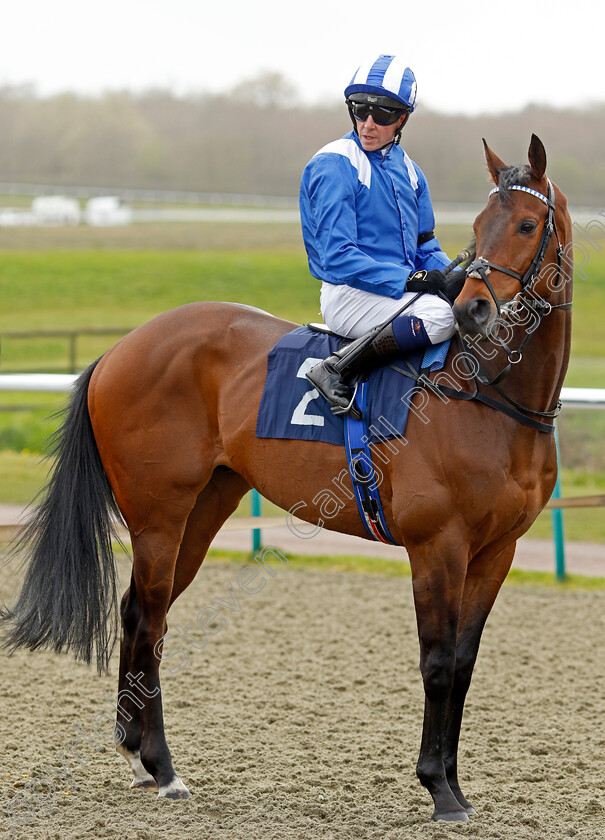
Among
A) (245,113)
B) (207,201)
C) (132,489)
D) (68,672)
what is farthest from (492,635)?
(245,113)

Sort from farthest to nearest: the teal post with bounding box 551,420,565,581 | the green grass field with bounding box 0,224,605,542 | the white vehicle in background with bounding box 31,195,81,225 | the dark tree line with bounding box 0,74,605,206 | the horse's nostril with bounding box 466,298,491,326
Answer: the dark tree line with bounding box 0,74,605,206, the white vehicle in background with bounding box 31,195,81,225, the green grass field with bounding box 0,224,605,542, the teal post with bounding box 551,420,565,581, the horse's nostril with bounding box 466,298,491,326

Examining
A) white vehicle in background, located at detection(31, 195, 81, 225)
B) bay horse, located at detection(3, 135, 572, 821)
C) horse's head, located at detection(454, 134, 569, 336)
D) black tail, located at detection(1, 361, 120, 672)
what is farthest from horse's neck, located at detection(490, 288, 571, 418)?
white vehicle in background, located at detection(31, 195, 81, 225)

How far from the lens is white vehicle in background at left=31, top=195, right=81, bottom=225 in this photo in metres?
29.3

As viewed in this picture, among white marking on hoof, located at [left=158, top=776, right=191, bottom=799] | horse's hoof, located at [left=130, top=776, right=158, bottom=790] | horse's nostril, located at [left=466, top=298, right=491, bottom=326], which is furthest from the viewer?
horse's hoof, located at [left=130, top=776, right=158, bottom=790]

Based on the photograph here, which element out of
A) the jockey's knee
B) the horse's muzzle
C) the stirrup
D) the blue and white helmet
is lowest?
the stirrup

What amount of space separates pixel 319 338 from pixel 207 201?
31.1 meters

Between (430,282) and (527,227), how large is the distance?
456 mm

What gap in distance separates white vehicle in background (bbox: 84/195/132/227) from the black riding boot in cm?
2601

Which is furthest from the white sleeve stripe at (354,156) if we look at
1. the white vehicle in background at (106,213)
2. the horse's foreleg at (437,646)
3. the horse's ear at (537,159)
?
the white vehicle in background at (106,213)

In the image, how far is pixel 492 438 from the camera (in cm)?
293

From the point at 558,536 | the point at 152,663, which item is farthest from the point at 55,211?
the point at 152,663

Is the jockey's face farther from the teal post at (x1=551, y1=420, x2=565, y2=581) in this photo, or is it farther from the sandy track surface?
the teal post at (x1=551, y1=420, x2=565, y2=581)

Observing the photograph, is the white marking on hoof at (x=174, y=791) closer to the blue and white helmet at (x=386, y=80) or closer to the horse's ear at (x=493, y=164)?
the horse's ear at (x=493, y=164)

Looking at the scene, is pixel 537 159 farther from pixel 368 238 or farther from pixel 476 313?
pixel 368 238
